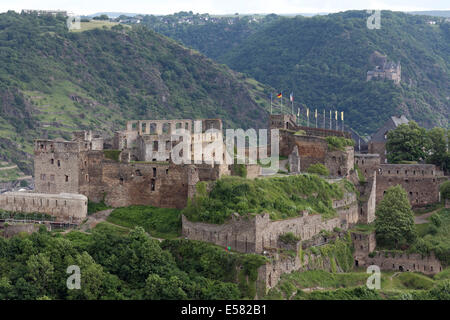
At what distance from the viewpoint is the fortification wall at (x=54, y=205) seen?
7900 cm

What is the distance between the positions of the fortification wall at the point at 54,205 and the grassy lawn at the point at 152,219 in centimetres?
255

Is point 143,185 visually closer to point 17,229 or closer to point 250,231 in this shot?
point 17,229

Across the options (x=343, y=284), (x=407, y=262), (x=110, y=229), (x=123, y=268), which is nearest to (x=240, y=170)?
(x=110, y=229)

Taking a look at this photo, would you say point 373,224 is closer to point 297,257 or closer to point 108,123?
point 297,257

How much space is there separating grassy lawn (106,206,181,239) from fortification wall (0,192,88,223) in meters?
2.55

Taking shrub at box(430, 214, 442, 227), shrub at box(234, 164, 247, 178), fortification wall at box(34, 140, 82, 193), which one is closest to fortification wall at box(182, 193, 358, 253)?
shrub at box(234, 164, 247, 178)

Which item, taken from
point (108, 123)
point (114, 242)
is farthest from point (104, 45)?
point (114, 242)

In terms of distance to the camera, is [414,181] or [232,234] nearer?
[232,234]

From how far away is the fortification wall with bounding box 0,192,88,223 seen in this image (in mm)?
79000

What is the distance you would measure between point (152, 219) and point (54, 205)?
8.07 m

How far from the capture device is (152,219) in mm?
78312

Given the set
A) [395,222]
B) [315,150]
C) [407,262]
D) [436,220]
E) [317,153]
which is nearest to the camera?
[407,262]

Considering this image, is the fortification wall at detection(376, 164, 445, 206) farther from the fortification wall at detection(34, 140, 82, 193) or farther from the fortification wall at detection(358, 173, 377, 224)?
the fortification wall at detection(34, 140, 82, 193)

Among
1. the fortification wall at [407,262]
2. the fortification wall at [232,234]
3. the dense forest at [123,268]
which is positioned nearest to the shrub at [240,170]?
the fortification wall at [232,234]
